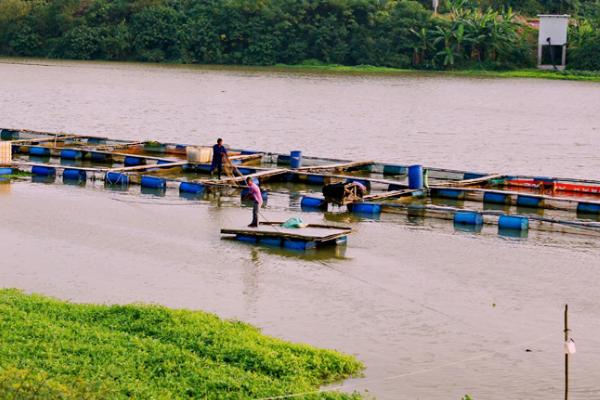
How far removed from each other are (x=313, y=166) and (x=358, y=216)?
766 cm

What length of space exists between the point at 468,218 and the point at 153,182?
853 cm

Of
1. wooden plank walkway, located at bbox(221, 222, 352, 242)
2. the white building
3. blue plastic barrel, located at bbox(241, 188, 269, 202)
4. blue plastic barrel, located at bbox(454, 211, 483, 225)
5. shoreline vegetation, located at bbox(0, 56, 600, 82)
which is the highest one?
the white building

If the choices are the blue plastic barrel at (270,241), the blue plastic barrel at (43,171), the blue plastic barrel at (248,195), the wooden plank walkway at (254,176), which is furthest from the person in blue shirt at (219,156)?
the blue plastic barrel at (270,241)

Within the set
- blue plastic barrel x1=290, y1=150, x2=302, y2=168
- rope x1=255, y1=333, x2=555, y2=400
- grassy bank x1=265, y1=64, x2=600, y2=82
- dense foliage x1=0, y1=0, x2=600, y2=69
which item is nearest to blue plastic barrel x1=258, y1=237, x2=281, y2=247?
rope x1=255, y1=333, x2=555, y2=400

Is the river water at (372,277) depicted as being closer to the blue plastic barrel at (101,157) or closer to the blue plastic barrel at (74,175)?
the blue plastic barrel at (74,175)

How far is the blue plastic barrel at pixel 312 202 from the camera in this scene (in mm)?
26812

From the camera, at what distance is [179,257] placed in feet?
70.1

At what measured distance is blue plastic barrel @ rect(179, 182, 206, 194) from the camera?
2840 cm

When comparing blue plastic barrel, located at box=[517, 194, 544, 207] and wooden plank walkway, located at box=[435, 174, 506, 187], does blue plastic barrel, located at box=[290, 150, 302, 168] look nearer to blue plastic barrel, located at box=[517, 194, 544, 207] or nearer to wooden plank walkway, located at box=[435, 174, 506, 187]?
wooden plank walkway, located at box=[435, 174, 506, 187]

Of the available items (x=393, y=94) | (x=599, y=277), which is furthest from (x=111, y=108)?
(x=599, y=277)

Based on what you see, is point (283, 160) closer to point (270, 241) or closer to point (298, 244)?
point (270, 241)

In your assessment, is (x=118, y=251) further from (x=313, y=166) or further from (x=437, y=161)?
(x=437, y=161)

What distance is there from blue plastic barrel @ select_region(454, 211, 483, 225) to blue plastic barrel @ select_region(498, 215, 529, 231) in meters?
0.51

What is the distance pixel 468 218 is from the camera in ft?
83.7
